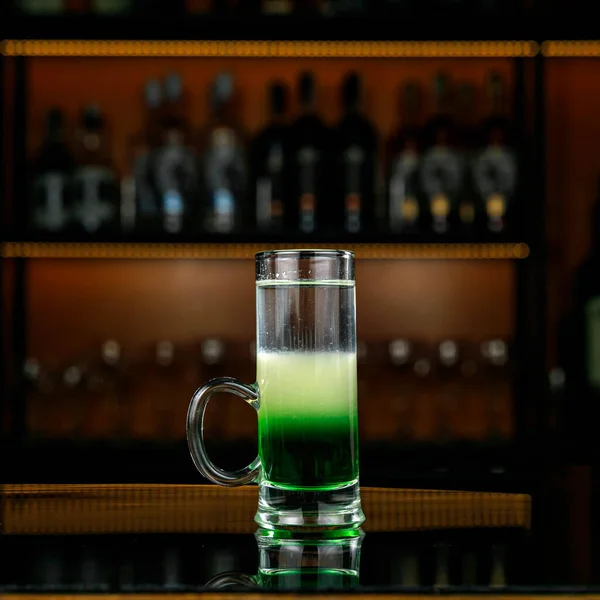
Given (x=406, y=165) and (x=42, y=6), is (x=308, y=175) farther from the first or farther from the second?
(x=42, y=6)

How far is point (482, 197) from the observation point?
185 centimetres

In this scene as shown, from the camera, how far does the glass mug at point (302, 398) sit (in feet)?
1.81

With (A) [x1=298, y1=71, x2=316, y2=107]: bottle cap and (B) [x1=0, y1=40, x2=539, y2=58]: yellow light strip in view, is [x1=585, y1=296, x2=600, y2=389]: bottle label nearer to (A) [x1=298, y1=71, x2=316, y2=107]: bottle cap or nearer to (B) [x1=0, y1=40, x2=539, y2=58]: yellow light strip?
(B) [x1=0, y1=40, x2=539, y2=58]: yellow light strip

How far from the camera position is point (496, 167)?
1.84 meters

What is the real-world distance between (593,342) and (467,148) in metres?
0.48

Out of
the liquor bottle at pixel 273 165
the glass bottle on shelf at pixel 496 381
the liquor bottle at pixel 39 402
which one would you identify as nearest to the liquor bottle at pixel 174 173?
the liquor bottle at pixel 273 165

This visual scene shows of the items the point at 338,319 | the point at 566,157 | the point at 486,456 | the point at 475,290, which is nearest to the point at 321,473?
the point at 338,319

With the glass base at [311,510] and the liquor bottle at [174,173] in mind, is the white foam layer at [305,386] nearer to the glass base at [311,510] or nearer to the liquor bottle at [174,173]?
the glass base at [311,510]

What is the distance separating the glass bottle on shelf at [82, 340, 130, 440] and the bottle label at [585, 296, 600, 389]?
3.12 feet

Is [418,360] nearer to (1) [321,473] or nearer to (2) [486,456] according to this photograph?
(2) [486,456]

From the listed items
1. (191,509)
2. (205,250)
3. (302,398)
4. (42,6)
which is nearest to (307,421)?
(302,398)

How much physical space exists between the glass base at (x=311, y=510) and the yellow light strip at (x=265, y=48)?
137 cm

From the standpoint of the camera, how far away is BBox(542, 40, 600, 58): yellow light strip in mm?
1766

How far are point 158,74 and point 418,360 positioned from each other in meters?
0.85
